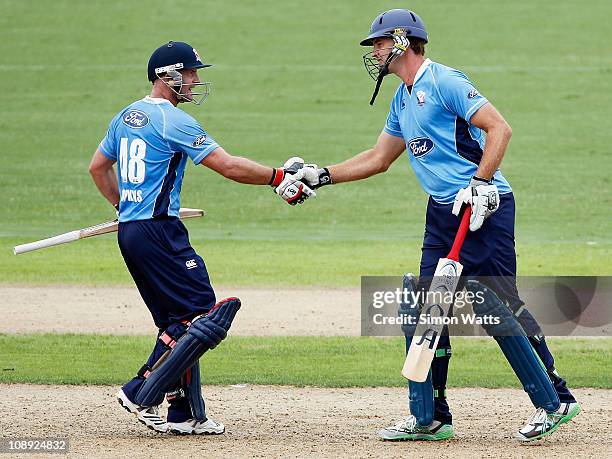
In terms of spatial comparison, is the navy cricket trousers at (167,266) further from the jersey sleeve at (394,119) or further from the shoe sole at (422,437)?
the jersey sleeve at (394,119)

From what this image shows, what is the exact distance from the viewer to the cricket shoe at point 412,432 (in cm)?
647

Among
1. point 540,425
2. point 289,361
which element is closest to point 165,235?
point 540,425

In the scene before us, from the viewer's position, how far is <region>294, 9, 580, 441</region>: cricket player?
6.20 metres

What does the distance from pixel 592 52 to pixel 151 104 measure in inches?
832

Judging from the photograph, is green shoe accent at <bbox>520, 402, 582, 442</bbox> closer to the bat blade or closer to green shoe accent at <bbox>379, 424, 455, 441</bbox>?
green shoe accent at <bbox>379, 424, 455, 441</bbox>

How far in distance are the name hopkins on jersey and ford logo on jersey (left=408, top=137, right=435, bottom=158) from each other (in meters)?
1.45

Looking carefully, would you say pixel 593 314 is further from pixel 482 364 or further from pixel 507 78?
pixel 507 78

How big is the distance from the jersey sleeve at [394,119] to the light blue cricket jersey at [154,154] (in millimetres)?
1037

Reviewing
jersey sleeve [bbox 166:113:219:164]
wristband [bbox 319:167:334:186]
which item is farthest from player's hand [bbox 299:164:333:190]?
jersey sleeve [bbox 166:113:219:164]

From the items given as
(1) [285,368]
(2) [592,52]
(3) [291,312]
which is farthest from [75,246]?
(2) [592,52]

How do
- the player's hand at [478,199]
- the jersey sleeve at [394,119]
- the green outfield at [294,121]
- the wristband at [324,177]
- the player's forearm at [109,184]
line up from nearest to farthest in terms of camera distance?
the player's hand at [478,199] < the jersey sleeve at [394,119] < the player's forearm at [109,184] < the wristband at [324,177] < the green outfield at [294,121]

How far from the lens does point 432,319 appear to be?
20.8ft

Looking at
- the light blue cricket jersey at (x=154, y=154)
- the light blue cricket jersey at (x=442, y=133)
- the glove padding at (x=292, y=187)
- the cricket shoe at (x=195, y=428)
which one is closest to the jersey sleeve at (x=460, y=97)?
the light blue cricket jersey at (x=442, y=133)

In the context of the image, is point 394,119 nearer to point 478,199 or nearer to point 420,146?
point 420,146
